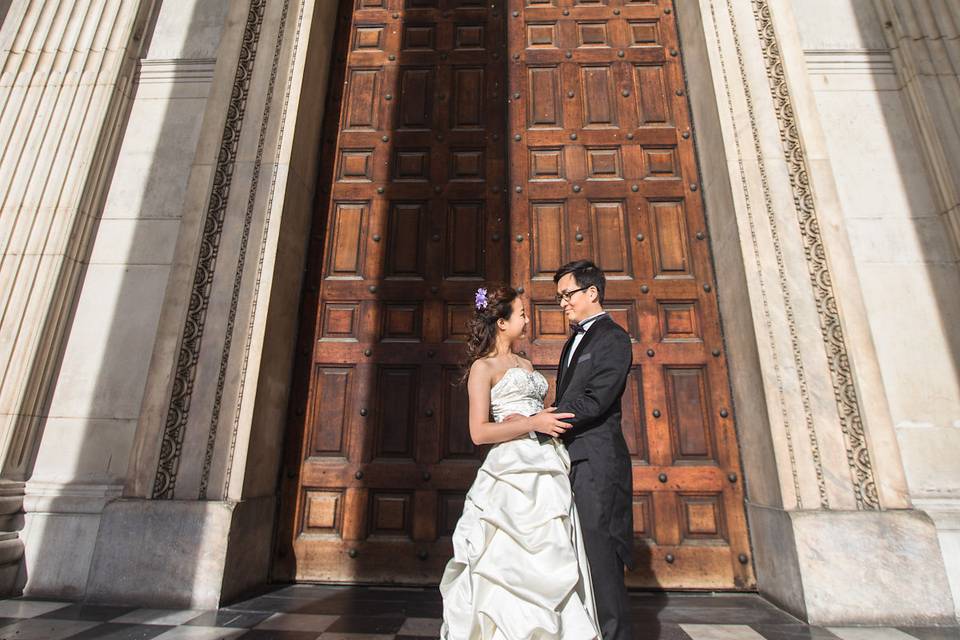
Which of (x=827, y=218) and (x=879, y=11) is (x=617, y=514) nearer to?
(x=827, y=218)

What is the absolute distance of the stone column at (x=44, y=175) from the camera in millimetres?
3750

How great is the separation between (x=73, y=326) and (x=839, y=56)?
279 inches

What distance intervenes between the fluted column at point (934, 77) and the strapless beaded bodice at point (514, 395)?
385 centimetres

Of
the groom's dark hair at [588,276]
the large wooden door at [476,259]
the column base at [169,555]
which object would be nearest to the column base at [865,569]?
the large wooden door at [476,259]

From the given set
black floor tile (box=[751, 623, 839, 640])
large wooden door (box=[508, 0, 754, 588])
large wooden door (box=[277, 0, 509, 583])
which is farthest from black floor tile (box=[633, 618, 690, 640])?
large wooden door (box=[277, 0, 509, 583])

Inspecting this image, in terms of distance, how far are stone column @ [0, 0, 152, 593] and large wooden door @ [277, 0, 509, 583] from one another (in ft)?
6.08

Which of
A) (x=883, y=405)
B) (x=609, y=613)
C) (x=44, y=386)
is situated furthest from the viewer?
(x=44, y=386)

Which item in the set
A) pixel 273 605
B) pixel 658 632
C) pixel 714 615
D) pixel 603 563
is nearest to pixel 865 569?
pixel 714 615

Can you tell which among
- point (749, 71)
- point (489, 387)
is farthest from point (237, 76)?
point (749, 71)

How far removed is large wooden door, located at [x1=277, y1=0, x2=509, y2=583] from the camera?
13.0ft

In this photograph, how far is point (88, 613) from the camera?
9.89ft

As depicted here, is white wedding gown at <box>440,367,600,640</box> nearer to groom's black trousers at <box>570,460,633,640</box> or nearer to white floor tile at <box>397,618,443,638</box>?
groom's black trousers at <box>570,460,633,640</box>

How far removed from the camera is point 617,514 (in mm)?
2152

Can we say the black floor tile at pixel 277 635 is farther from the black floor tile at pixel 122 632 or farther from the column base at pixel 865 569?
the column base at pixel 865 569
